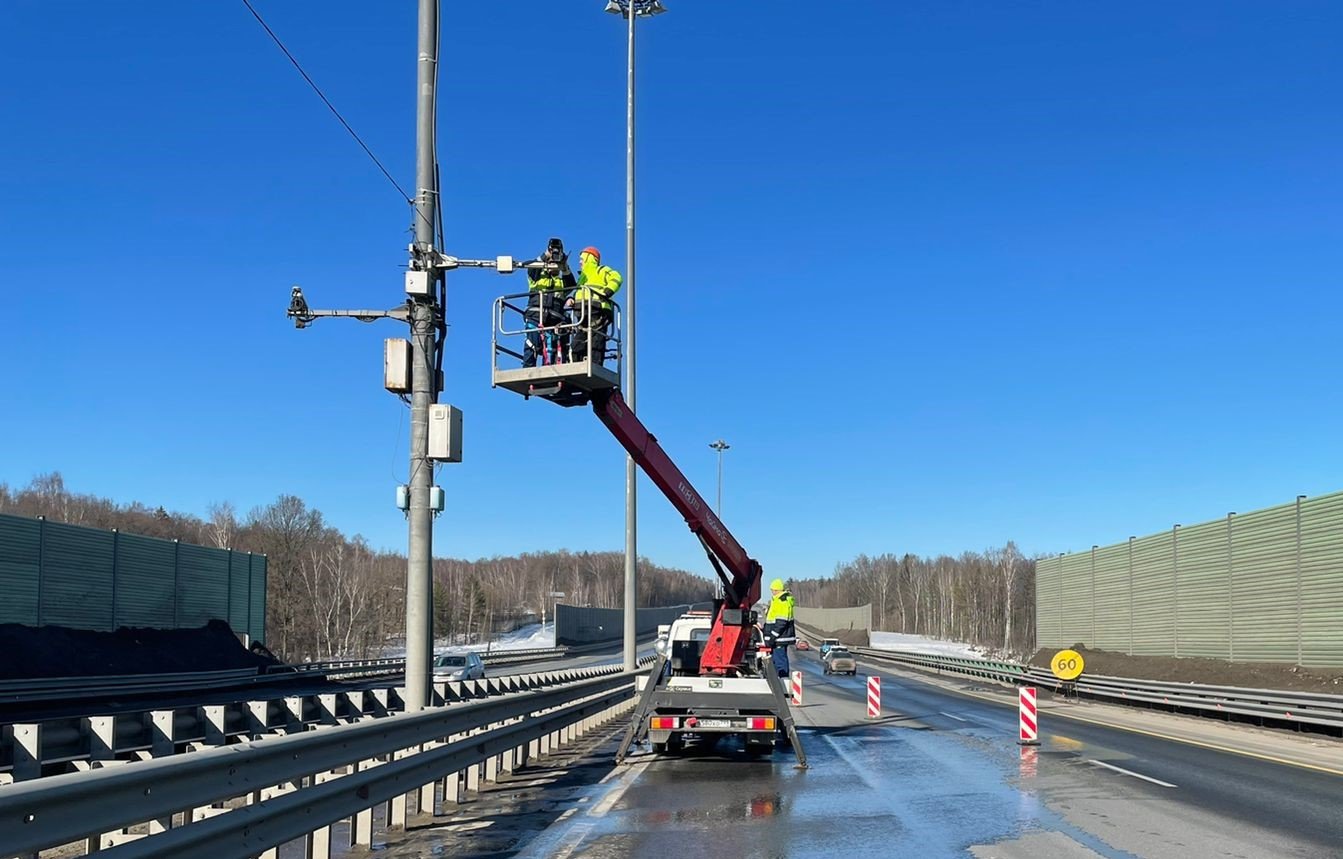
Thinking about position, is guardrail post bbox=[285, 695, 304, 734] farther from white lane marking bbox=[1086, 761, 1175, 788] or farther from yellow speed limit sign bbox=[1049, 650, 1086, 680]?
yellow speed limit sign bbox=[1049, 650, 1086, 680]

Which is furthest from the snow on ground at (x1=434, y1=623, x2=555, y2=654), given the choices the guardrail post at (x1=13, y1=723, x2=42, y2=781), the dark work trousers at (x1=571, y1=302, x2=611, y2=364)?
the guardrail post at (x1=13, y1=723, x2=42, y2=781)

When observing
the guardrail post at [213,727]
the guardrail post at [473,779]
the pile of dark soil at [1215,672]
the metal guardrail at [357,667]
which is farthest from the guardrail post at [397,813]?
the metal guardrail at [357,667]

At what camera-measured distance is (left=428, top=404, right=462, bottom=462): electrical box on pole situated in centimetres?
1217

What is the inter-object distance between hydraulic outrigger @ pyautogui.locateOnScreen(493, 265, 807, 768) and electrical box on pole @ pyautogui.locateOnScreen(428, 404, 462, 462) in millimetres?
727

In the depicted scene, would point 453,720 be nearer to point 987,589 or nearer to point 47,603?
point 47,603

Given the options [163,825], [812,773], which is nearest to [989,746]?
[812,773]

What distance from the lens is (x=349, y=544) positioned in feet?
458

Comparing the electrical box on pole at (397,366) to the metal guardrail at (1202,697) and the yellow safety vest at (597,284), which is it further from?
the metal guardrail at (1202,697)

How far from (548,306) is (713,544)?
517 centimetres

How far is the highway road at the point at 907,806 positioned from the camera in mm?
9461

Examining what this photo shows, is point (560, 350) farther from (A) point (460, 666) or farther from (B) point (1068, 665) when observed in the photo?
(A) point (460, 666)

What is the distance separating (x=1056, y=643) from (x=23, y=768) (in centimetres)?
4659

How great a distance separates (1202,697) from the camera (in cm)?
2628

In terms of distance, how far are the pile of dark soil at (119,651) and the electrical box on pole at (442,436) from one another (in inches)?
1087
